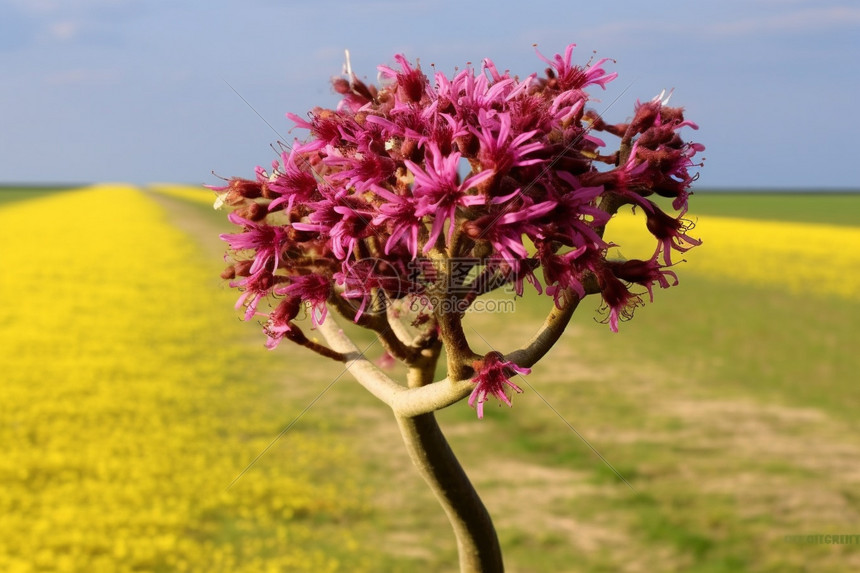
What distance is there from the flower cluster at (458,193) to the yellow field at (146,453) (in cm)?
690

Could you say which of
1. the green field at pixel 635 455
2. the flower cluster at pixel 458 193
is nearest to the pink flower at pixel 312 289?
the flower cluster at pixel 458 193

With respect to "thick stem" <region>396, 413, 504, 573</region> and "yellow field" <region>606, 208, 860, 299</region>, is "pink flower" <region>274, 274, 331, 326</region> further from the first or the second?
"yellow field" <region>606, 208, 860, 299</region>

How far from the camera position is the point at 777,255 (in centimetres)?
4003

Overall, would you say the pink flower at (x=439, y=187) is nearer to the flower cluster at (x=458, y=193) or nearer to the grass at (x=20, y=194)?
the flower cluster at (x=458, y=193)

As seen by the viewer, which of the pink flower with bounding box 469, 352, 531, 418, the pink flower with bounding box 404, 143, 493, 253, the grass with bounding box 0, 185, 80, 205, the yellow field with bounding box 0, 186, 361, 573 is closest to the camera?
the pink flower with bounding box 404, 143, 493, 253

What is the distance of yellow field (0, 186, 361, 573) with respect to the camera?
944cm

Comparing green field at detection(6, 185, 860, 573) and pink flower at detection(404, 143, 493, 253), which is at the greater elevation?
pink flower at detection(404, 143, 493, 253)

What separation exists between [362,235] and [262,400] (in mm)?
13284

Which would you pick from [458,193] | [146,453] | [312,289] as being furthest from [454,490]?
[146,453]

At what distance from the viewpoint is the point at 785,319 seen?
2431 centimetres

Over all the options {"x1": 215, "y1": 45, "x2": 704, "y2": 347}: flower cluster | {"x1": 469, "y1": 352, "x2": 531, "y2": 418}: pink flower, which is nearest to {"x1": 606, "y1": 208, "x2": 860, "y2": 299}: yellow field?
{"x1": 215, "y1": 45, "x2": 704, "y2": 347}: flower cluster

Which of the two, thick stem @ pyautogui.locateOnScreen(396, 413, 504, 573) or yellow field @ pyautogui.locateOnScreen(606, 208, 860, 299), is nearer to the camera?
thick stem @ pyautogui.locateOnScreen(396, 413, 504, 573)

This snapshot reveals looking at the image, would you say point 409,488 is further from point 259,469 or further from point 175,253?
point 175,253

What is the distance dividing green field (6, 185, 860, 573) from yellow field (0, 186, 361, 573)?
41 cm
